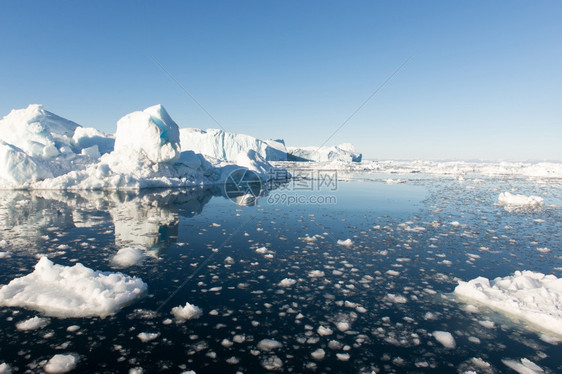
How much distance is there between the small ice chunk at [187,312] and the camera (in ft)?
11.6

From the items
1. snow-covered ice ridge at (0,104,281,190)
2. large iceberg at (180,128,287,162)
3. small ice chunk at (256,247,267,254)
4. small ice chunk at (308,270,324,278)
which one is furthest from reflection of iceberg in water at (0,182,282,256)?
large iceberg at (180,128,287,162)

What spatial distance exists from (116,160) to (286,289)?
16.0 meters

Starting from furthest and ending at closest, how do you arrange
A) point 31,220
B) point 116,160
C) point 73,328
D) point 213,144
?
point 213,144
point 116,160
point 31,220
point 73,328

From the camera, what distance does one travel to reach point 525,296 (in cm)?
404

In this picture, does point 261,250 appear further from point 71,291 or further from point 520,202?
point 520,202

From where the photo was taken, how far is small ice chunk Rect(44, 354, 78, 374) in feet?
8.55

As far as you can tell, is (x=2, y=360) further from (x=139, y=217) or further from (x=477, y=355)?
(x=139, y=217)

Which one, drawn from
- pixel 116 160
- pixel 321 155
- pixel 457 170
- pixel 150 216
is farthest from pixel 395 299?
pixel 321 155

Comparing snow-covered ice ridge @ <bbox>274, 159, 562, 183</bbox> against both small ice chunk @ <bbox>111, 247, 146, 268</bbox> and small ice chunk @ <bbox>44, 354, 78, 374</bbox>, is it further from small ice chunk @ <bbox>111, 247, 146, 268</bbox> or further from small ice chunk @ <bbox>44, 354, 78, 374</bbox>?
small ice chunk @ <bbox>44, 354, 78, 374</bbox>

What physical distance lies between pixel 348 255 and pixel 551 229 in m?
7.22

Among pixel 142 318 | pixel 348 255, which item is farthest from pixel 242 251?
pixel 142 318

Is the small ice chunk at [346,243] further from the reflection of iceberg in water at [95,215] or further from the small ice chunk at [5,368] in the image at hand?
the small ice chunk at [5,368]

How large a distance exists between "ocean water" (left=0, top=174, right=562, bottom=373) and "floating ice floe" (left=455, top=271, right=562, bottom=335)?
0.21 m

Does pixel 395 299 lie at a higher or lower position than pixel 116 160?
lower
